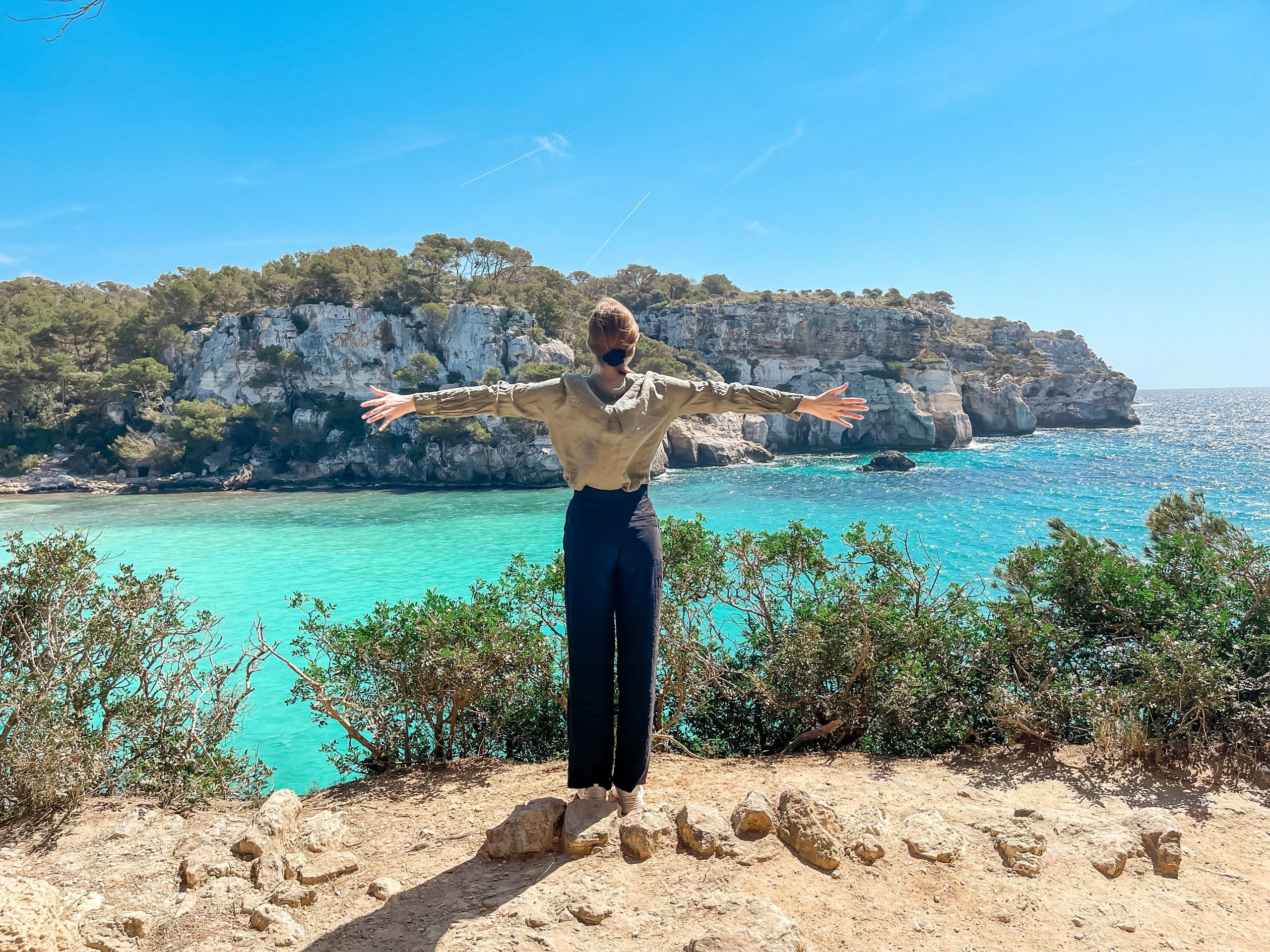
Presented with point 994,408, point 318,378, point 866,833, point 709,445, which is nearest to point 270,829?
point 866,833

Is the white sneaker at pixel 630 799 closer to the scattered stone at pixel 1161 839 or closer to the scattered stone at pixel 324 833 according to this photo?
the scattered stone at pixel 324 833

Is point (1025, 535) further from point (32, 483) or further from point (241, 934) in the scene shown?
point (32, 483)

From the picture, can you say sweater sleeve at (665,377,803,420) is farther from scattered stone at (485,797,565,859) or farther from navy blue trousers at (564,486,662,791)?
scattered stone at (485,797,565,859)

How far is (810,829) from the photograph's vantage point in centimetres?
229

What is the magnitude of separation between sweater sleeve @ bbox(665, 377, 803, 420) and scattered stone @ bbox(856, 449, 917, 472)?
3632 cm

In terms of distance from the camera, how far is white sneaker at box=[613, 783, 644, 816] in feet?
8.14

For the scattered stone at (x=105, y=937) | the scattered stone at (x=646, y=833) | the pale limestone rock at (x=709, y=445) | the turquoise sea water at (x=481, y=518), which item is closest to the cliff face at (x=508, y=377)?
the pale limestone rock at (x=709, y=445)

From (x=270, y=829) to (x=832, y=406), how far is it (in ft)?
8.88

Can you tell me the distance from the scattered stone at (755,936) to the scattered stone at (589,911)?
1.01 feet

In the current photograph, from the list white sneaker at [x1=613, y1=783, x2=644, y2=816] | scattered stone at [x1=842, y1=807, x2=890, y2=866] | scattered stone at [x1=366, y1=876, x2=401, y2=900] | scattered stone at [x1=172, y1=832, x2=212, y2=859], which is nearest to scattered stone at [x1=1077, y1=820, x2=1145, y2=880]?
scattered stone at [x1=842, y1=807, x2=890, y2=866]

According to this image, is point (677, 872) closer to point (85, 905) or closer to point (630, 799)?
point (630, 799)

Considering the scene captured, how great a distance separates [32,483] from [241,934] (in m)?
42.0

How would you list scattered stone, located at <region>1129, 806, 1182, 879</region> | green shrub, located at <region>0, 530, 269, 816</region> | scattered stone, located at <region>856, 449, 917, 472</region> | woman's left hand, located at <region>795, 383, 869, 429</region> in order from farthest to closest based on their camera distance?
scattered stone, located at <region>856, 449, 917, 472</region>
green shrub, located at <region>0, 530, 269, 816</region>
woman's left hand, located at <region>795, 383, 869, 429</region>
scattered stone, located at <region>1129, 806, 1182, 879</region>

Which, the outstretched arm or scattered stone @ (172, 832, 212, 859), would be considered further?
scattered stone @ (172, 832, 212, 859)
